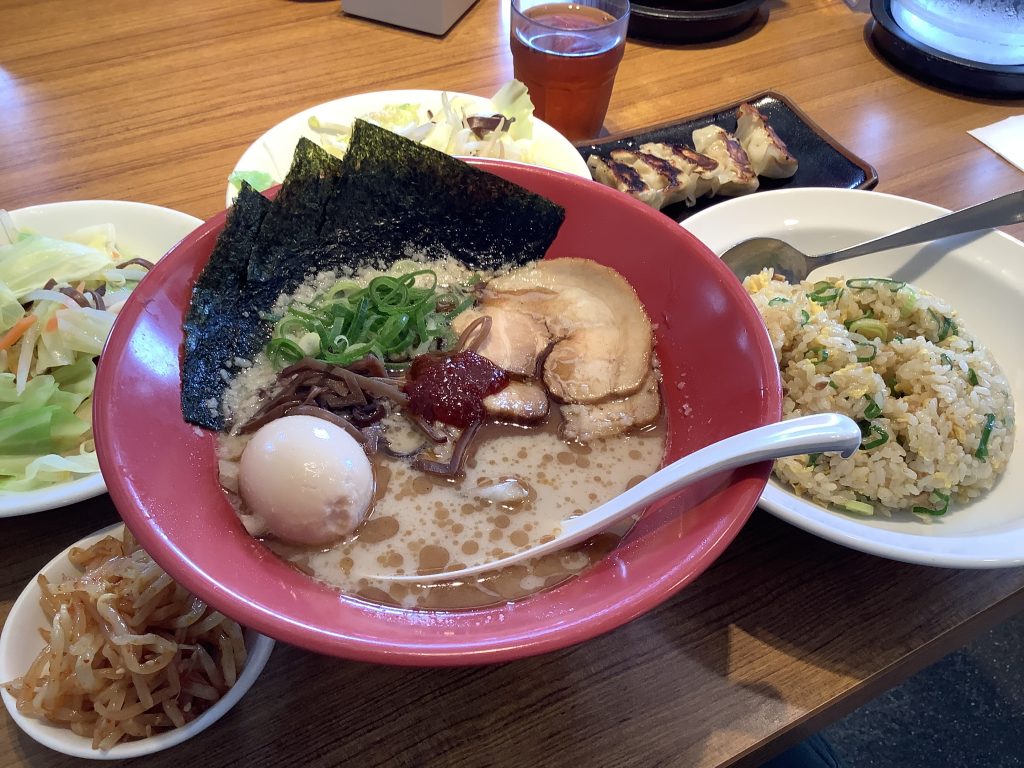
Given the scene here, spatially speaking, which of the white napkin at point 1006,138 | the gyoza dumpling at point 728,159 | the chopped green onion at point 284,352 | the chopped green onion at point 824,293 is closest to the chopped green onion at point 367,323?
the chopped green onion at point 284,352

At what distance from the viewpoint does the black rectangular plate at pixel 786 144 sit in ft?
5.61

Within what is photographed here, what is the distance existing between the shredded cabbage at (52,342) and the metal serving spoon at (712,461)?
618mm

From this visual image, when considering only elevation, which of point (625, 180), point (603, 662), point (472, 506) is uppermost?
point (625, 180)

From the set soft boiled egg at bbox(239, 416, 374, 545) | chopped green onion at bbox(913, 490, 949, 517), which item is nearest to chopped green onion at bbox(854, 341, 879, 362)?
chopped green onion at bbox(913, 490, 949, 517)

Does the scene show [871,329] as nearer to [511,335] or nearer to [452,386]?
[511,335]

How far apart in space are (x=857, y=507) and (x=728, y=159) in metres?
0.98

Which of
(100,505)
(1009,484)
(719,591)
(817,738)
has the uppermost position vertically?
(1009,484)

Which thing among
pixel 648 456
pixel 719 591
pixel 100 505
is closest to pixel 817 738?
pixel 719 591

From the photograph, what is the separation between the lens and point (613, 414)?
105cm

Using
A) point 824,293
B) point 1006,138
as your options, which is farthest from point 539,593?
point 1006,138

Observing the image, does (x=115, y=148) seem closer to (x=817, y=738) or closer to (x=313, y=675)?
(x=313, y=675)

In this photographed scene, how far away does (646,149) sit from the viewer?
1739 mm

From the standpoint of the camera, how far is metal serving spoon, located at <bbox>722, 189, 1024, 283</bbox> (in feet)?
4.38

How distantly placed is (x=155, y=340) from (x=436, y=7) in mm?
1587
